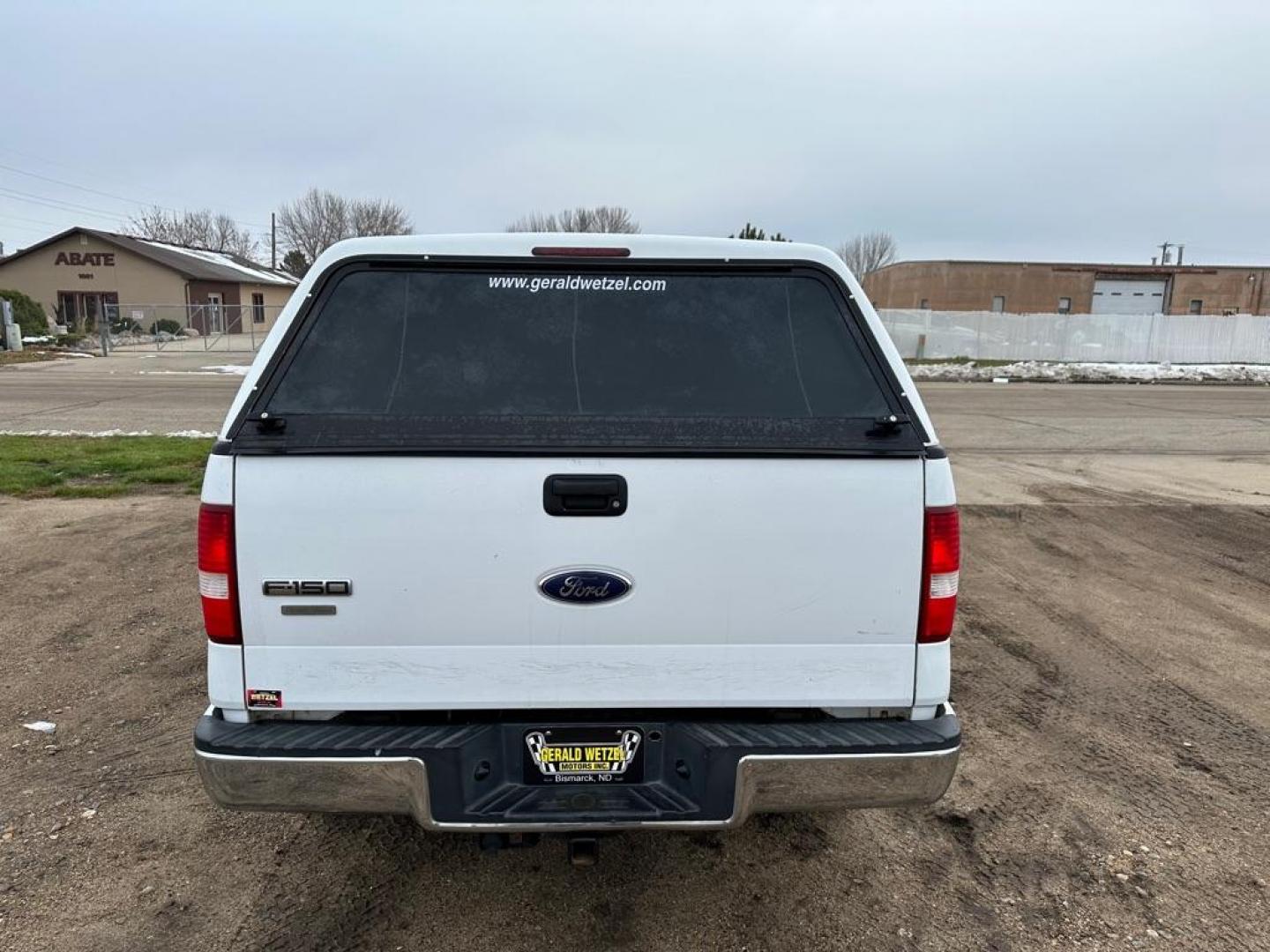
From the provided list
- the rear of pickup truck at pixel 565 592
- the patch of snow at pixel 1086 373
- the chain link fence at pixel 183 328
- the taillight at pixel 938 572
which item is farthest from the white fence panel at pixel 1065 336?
the rear of pickup truck at pixel 565 592

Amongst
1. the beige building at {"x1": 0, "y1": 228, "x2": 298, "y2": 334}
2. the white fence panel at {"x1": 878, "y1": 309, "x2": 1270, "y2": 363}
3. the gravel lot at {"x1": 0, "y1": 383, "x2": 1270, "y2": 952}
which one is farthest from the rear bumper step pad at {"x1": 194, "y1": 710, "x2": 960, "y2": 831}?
the beige building at {"x1": 0, "y1": 228, "x2": 298, "y2": 334}

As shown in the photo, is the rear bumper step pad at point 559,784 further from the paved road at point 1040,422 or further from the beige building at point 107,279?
the beige building at point 107,279

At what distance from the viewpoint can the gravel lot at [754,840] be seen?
2.71m

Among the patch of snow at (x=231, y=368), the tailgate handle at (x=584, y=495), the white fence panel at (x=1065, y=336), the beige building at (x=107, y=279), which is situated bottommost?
the patch of snow at (x=231, y=368)

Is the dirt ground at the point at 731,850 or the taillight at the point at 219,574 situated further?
the dirt ground at the point at 731,850

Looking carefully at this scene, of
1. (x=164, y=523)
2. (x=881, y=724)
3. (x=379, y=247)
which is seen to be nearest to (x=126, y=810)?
(x=379, y=247)

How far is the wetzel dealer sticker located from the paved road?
731 cm

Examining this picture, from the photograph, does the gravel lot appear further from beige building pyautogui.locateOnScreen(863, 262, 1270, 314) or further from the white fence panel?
beige building pyautogui.locateOnScreen(863, 262, 1270, 314)

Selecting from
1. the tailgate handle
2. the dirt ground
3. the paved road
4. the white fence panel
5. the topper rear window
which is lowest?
the dirt ground

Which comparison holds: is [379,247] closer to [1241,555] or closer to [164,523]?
[164,523]

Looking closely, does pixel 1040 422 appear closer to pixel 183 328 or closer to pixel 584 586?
pixel 584 586

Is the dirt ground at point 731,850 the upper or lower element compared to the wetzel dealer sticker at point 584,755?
lower

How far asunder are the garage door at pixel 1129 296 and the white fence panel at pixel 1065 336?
21366mm

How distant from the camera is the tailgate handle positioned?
229cm
